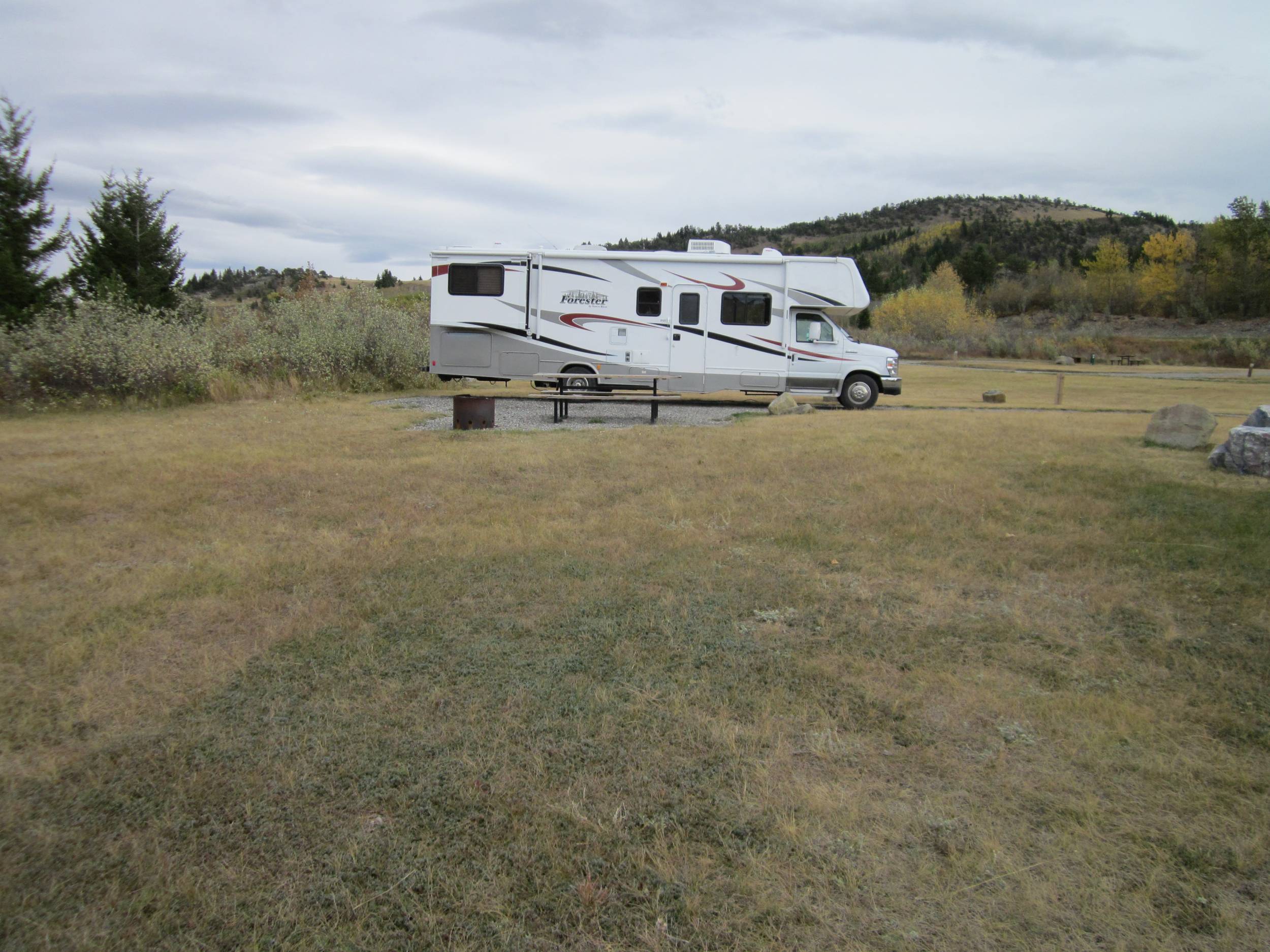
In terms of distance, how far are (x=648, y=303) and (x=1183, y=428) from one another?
8693mm

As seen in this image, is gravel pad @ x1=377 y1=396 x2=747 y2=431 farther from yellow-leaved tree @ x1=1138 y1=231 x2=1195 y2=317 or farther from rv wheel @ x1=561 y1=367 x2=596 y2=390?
yellow-leaved tree @ x1=1138 y1=231 x2=1195 y2=317

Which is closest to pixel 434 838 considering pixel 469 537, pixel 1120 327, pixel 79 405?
pixel 469 537

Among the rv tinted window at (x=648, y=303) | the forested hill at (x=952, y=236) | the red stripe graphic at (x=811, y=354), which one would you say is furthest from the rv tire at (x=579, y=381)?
the forested hill at (x=952, y=236)

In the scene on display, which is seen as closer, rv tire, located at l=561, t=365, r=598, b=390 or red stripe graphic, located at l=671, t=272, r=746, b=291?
red stripe graphic, located at l=671, t=272, r=746, b=291

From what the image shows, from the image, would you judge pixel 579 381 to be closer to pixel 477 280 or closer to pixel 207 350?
pixel 477 280

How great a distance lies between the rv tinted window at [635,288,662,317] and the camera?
15008 millimetres

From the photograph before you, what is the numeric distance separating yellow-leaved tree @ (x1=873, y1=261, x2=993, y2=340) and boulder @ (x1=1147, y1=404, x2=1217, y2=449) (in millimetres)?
46626

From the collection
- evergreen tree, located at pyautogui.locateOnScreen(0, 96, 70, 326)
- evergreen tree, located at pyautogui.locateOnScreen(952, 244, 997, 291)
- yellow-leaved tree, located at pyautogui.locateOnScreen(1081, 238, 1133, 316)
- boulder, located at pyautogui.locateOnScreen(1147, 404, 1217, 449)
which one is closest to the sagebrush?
evergreen tree, located at pyautogui.locateOnScreen(0, 96, 70, 326)

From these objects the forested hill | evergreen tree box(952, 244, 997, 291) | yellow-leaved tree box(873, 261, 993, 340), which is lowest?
yellow-leaved tree box(873, 261, 993, 340)

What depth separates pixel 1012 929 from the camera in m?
2.18

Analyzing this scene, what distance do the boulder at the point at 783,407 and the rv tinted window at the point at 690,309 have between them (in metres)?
2.31

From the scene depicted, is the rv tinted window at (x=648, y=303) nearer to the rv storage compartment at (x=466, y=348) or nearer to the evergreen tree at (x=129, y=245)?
the rv storage compartment at (x=466, y=348)

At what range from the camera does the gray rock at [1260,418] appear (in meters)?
8.53

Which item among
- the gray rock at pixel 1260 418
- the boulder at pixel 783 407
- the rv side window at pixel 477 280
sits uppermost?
the rv side window at pixel 477 280
